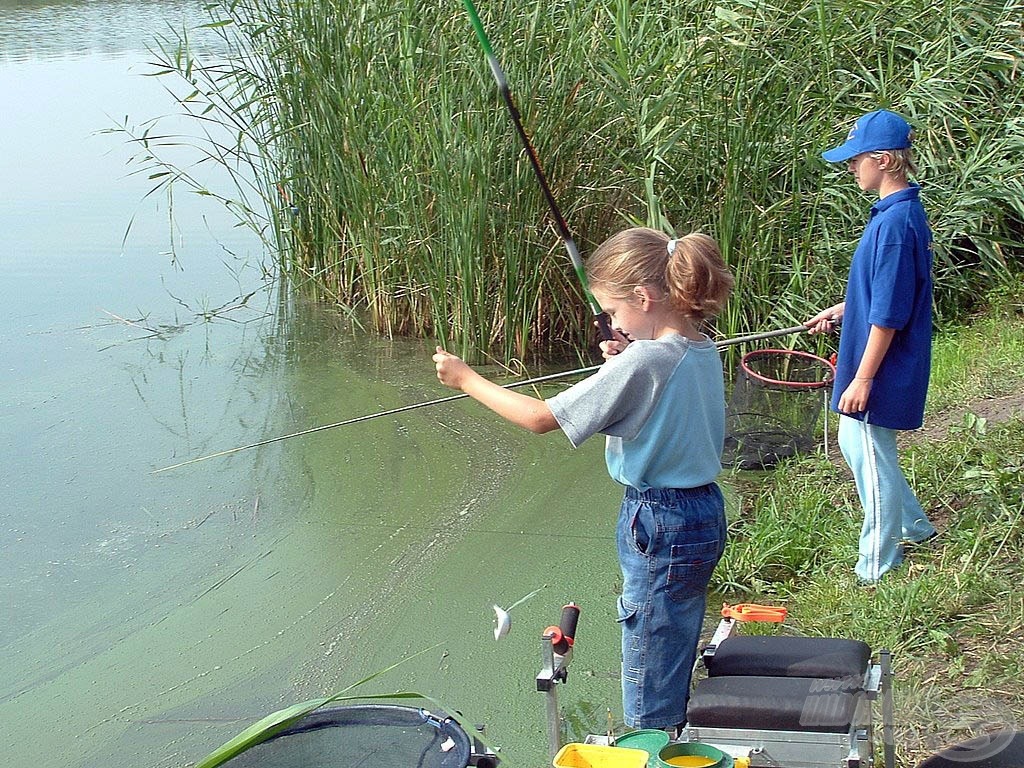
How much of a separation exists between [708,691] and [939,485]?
178 cm

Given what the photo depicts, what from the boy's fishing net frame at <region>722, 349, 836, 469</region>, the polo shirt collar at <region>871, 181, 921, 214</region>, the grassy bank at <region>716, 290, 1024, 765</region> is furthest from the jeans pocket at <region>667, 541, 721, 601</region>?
the boy's fishing net frame at <region>722, 349, 836, 469</region>

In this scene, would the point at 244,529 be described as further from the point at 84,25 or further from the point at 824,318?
the point at 84,25

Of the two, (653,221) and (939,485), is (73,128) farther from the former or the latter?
(939,485)

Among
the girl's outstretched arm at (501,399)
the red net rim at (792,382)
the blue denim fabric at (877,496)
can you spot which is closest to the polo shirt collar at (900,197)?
the blue denim fabric at (877,496)

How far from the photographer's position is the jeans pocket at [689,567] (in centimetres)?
214

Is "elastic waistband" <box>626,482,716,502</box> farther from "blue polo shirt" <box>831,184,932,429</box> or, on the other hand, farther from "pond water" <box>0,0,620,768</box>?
"blue polo shirt" <box>831,184,932,429</box>

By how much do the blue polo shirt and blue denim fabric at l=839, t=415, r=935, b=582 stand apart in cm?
5

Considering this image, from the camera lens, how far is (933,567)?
3.05 meters

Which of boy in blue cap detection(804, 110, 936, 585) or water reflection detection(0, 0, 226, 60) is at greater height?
water reflection detection(0, 0, 226, 60)

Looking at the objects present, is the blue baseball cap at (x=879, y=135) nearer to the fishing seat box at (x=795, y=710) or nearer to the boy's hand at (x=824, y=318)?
the boy's hand at (x=824, y=318)

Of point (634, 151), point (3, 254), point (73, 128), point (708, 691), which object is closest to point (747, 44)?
point (634, 151)

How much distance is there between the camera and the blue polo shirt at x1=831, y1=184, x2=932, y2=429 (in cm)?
299

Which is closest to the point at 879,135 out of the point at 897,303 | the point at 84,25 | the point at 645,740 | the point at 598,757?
the point at 897,303

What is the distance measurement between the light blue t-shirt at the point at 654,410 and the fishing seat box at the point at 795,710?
1.10ft
